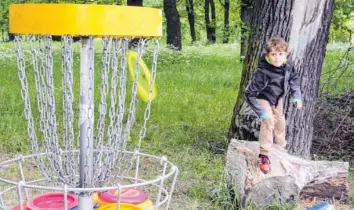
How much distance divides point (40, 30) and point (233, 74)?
375 inches

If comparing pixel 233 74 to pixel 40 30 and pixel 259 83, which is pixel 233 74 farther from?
pixel 40 30

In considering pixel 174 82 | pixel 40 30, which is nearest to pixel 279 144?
pixel 40 30

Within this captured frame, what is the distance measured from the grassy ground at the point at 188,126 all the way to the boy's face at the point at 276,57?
1047mm

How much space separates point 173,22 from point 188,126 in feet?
31.2

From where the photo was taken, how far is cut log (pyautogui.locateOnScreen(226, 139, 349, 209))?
4.11 m

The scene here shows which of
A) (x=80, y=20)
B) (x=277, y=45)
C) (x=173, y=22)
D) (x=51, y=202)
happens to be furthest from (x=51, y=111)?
(x=173, y=22)

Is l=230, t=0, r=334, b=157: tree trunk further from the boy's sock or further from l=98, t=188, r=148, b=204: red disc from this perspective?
l=98, t=188, r=148, b=204: red disc

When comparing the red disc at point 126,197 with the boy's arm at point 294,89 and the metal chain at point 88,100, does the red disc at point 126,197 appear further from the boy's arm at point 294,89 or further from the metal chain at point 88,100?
the boy's arm at point 294,89

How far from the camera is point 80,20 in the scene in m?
2.06

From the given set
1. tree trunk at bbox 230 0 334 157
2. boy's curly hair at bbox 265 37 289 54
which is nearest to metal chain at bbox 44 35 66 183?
boy's curly hair at bbox 265 37 289 54

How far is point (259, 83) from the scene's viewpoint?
13.7 ft

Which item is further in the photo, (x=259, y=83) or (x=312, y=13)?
(x=312, y=13)

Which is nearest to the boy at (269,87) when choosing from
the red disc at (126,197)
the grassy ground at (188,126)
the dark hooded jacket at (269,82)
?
the dark hooded jacket at (269,82)

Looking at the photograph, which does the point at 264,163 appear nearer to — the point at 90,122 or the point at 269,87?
the point at 269,87
